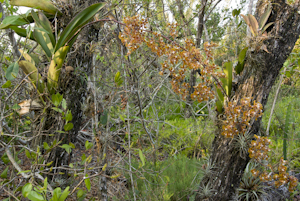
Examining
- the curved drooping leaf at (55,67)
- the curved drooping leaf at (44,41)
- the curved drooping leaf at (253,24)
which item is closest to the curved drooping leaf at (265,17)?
the curved drooping leaf at (253,24)

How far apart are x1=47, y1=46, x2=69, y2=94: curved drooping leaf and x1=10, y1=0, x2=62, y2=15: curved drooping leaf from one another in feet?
1.05

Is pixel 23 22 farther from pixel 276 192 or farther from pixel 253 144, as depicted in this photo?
pixel 276 192

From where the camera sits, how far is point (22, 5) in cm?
126

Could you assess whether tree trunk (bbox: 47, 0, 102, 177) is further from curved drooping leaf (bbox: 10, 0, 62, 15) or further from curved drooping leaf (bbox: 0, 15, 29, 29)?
curved drooping leaf (bbox: 0, 15, 29, 29)

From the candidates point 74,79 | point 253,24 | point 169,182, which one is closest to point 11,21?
point 74,79

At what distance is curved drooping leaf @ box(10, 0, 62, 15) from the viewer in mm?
1241

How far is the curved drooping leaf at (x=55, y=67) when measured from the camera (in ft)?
4.04

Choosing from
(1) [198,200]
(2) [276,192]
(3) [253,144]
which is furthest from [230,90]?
(2) [276,192]

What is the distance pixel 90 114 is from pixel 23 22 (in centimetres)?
73

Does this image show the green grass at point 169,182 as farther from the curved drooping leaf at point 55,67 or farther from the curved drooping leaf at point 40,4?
the curved drooping leaf at point 40,4

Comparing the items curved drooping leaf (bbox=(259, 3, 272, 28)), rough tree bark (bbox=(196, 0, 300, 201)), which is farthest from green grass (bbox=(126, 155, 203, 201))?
curved drooping leaf (bbox=(259, 3, 272, 28))

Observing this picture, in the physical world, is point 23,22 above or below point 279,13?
below

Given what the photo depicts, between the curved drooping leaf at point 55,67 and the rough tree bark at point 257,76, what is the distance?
1334 millimetres

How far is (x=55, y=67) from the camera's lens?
125 centimetres
